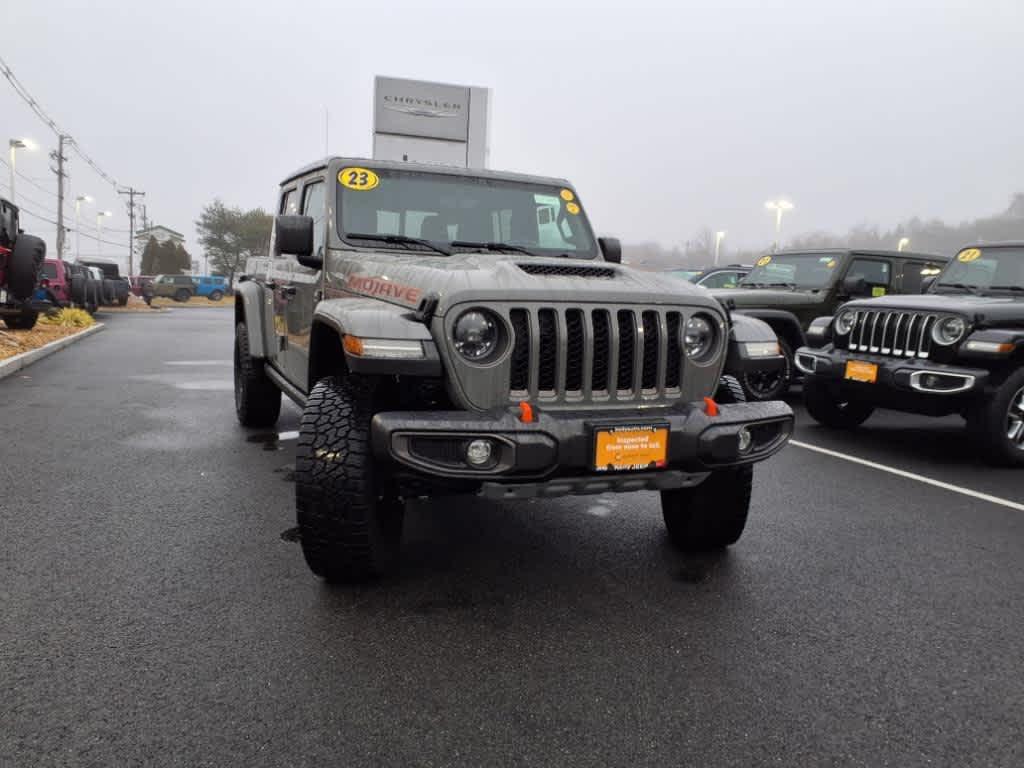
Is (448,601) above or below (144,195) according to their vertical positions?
below

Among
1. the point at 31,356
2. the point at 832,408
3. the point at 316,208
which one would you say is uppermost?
the point at 316,208

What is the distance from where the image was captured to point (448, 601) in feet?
10.4

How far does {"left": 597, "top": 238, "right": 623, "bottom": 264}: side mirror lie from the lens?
467 cm

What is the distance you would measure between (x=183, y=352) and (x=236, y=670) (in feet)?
39.3

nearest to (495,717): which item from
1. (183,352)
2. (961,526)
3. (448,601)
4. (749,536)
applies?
(448,601)

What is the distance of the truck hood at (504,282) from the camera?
2.99m

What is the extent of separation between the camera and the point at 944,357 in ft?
19.2

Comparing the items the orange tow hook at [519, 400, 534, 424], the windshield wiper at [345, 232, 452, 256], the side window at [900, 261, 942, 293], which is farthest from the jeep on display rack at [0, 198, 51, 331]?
the side window at [900, 261, 942, 293]

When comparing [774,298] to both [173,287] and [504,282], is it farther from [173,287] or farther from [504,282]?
[173,287]

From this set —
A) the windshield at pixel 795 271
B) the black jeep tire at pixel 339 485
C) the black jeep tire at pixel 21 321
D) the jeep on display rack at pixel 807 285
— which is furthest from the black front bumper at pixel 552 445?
the black jeep tire at pixel 21 321

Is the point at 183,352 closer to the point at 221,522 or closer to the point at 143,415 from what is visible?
the point at 143,415

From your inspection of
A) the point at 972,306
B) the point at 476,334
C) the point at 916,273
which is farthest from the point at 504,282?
the point at 916,273

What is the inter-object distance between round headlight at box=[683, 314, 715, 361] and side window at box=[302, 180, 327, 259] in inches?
82.0

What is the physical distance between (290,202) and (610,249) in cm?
225
